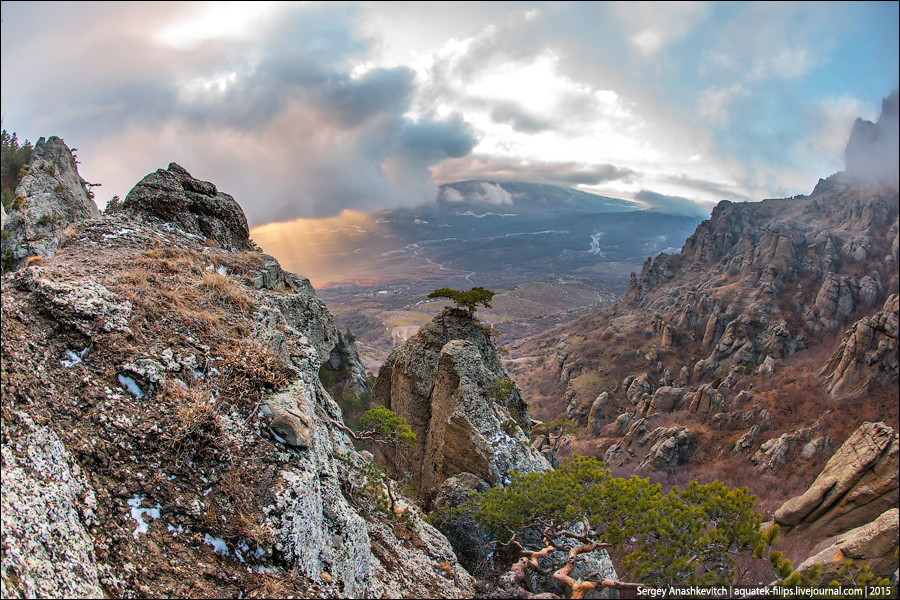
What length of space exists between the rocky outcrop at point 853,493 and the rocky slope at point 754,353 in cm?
151

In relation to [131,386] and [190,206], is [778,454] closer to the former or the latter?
[190,206]

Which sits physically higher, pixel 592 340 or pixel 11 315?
pixel 11 315

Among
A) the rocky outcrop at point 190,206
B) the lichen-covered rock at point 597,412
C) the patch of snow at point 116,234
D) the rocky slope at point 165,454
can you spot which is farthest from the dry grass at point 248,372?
the lichen-covered rock at point 597,412

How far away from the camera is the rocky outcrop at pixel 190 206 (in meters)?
16.1

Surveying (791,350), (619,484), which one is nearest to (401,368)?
(619,484)

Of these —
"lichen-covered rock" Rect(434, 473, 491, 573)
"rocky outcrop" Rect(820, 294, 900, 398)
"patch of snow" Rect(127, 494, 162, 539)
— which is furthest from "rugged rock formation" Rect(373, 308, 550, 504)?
"rocky outcrop" Rect(820, 294, 900, 398)

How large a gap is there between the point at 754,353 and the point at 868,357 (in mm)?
28930

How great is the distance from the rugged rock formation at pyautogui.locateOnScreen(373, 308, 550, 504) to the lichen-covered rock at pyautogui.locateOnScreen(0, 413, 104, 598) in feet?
36.6

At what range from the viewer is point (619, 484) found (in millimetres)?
11688

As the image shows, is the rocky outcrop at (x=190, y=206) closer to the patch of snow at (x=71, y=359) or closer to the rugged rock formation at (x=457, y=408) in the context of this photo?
the patch of snow at (x=71, y=359)

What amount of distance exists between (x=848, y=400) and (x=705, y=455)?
69.6 feet

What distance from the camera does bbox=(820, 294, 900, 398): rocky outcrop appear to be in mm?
57031

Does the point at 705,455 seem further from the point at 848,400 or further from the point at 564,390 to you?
the point at 564,390

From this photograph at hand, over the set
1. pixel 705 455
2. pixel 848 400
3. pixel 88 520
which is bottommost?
pixel 705 455
